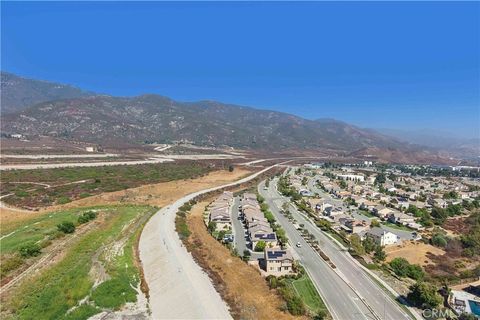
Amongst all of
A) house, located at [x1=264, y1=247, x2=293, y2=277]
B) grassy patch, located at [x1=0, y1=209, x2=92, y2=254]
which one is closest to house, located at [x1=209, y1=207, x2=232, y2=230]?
house, located at [x1=264, y1=247, x2=293, y2=277]

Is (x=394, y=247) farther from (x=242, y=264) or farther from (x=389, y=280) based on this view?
(x=242, y=264)

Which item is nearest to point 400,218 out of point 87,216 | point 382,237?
point 382,237

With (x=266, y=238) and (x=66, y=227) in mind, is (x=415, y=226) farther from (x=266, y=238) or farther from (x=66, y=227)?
(x=66, y=227)

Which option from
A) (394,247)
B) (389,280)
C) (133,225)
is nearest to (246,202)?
(133,225)

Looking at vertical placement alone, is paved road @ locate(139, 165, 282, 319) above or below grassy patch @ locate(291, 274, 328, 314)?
above

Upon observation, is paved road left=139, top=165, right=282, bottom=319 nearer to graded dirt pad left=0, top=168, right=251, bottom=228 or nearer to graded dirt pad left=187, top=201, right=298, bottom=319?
graded dirt pad left=187, top=201, right=298, bottom=319

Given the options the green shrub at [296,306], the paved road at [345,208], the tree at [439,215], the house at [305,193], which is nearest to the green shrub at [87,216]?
the green shrub at [296,306]

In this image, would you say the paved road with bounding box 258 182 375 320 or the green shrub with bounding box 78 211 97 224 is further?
the green shrub with bounding box 78 211 97 224
